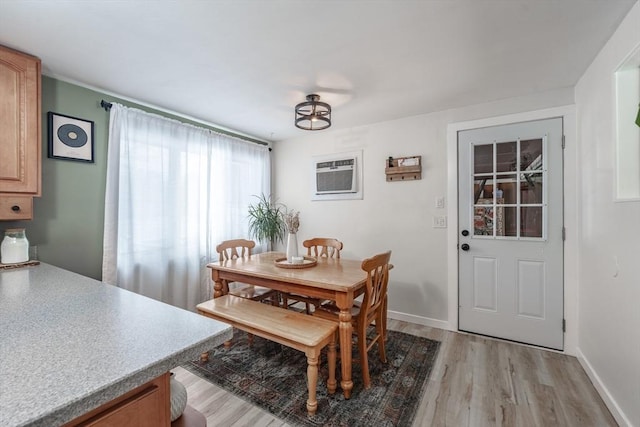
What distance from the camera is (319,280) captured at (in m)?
1.95

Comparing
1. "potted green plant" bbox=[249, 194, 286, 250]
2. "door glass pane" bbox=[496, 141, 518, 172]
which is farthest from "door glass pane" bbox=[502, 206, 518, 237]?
"potted green plant" bbox=[249, 194, 286, 250]

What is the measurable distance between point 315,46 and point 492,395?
2591 millimetres

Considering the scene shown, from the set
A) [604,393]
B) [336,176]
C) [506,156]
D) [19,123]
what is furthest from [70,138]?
[604,393]

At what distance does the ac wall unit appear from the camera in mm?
3414

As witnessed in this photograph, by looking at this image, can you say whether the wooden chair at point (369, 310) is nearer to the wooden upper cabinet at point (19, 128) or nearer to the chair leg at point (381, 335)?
the chair leg at point (381, 335)

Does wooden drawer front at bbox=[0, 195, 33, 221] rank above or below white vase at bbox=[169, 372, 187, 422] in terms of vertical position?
above

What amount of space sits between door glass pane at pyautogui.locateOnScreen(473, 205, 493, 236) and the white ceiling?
1.05 metres

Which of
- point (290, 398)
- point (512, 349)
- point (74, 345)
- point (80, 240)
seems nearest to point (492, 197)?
point (512, 349)

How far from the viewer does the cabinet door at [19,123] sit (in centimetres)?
169

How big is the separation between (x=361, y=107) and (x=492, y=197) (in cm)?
156

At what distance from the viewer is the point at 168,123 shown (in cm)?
282

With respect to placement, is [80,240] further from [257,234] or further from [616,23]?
[616,23]

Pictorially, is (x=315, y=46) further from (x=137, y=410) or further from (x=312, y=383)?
(x=312, y=383)

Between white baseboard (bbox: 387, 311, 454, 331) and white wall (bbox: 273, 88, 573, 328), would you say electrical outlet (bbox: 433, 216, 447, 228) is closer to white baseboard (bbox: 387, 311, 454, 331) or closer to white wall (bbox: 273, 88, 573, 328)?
white wall (bbox: 273, 88, 573, 328)
